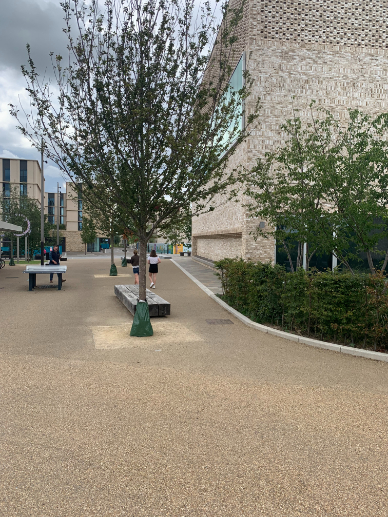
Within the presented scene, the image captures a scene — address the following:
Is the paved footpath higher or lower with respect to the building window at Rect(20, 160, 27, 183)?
lower

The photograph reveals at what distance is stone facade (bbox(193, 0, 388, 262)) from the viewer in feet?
65.2

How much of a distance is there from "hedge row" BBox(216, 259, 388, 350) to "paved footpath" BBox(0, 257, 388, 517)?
2.48 ft

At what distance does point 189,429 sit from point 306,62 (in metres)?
20.6

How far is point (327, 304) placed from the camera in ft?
24.9

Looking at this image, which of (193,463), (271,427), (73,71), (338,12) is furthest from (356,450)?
(338,12)

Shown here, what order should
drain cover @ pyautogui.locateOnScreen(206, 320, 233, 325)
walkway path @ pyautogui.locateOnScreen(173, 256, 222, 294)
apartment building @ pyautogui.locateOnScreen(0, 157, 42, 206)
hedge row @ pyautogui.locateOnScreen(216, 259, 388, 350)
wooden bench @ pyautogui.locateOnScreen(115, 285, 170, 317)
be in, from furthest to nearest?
apartment building @ pyautogui.locateOnScreen(0, 157, 42, 206)
walkway path @ pyautogui.locateOnScreen(173, 256, 222, 294)
wooden bench @ pyautogui.locateOnScreen(115, 285, 170, 317)
drain cover @ pyautogui.locateOnScreen(206, 320, 233, 325)
hedge row @ pyautogui.locateOnScreen(216, 259, 388, 350)

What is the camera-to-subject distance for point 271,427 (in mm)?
4188

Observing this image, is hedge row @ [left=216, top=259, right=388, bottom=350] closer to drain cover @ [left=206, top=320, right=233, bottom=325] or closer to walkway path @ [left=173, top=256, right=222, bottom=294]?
drain cover @ [left=206, top=320, right=233, bottom=325]

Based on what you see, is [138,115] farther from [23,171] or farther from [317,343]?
[23,171]

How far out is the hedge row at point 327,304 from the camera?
723 centimetres

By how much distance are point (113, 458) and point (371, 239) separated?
790 centimetres

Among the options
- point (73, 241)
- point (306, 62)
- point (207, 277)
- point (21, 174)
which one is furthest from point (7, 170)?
point (306, 62)

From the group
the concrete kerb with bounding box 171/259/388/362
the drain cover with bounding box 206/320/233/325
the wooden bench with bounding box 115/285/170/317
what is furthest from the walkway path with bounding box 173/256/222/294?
the concrete kerb with bounding box 171/259/388/362

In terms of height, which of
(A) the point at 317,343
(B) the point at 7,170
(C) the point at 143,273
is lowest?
(A) the point at 317,343
